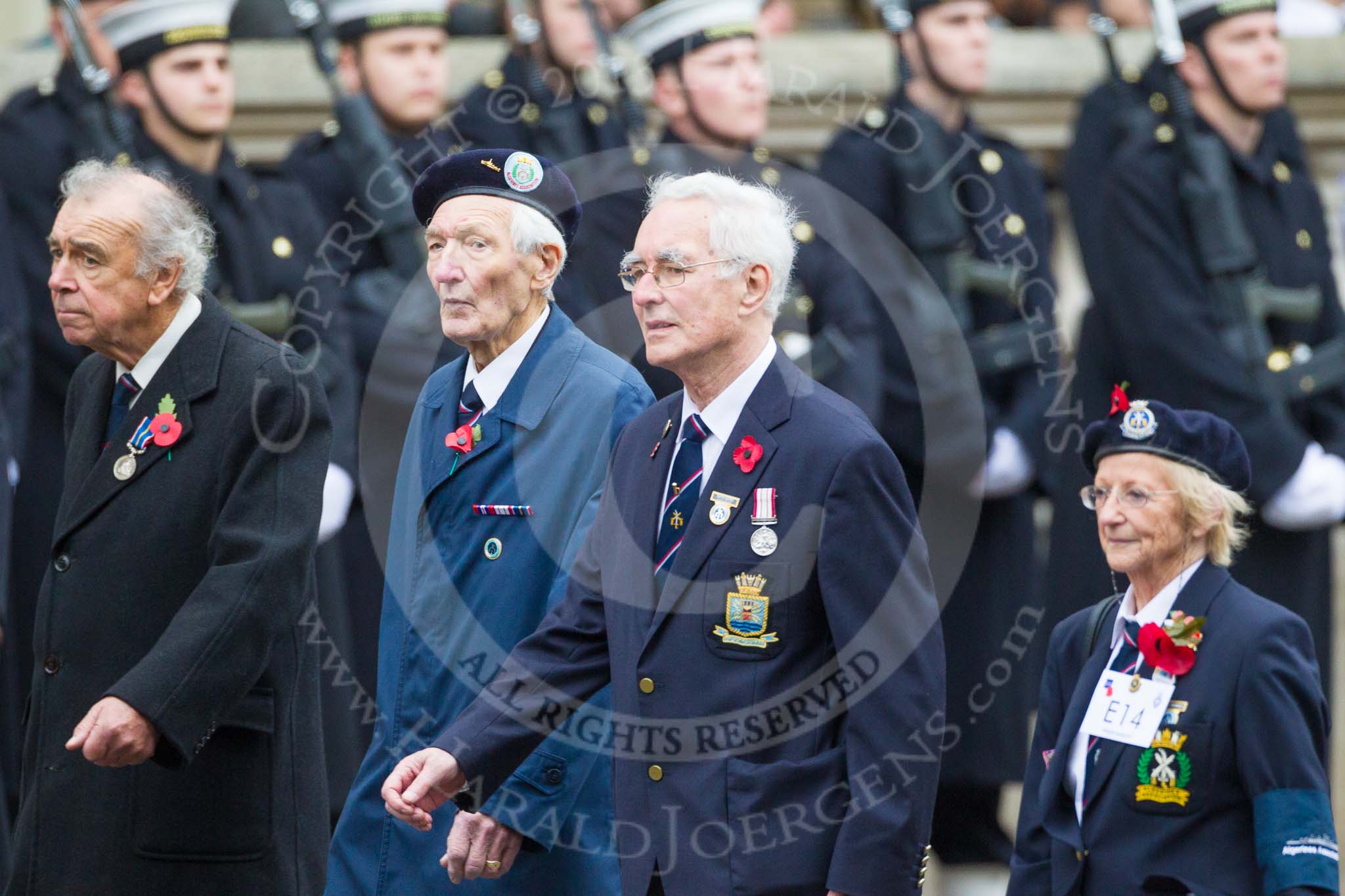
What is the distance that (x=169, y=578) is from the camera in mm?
4500

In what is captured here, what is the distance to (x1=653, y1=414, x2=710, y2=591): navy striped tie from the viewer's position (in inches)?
164

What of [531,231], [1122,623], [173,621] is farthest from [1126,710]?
[173,621]

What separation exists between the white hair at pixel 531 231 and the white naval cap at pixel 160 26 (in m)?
2.66

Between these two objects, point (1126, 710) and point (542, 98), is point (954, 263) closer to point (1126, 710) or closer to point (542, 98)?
point (542, 98)

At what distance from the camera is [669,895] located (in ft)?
13.5

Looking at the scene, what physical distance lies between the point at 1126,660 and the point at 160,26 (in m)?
3.77

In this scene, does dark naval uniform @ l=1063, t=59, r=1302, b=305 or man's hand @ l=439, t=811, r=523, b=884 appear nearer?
man's hand @ l=439, t=811, r=523, b=884

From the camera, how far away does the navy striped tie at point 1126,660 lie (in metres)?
4.48

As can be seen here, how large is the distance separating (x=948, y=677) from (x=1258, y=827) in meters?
2.88

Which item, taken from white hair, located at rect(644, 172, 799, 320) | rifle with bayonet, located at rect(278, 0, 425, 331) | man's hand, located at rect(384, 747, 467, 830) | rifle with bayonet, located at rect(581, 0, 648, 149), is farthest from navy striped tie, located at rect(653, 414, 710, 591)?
rifle with bayonet, located at rect(581, 0, 648, 149)

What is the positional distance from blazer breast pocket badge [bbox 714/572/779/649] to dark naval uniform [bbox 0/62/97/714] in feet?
10.4

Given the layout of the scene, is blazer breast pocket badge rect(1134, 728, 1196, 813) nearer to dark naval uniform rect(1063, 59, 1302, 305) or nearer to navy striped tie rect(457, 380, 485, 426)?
navy striped tie rect(457, 380, 485, 426)

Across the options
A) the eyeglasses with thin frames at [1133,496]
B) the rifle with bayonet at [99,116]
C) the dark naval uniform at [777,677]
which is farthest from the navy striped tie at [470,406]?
the rifle with bayonet at [99,116]

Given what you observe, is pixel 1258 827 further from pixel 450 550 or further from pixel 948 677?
pixel 948 677
